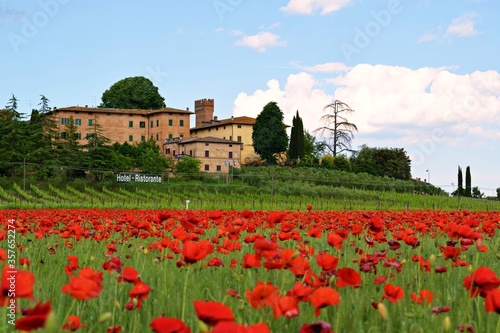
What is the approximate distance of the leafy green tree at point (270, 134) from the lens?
2926 inches

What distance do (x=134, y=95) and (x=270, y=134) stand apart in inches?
1235

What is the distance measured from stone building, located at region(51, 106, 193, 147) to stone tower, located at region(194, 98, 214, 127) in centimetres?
Result: 992

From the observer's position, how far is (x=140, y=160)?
69.8 metres

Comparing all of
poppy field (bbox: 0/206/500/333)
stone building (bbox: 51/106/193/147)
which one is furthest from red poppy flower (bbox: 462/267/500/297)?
stone building (bbox: 51/106/193/147)

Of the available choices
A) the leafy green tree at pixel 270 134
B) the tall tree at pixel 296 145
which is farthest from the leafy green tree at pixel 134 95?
the tall tree at pixel 296 145

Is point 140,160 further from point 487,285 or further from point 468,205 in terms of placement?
point 487,285

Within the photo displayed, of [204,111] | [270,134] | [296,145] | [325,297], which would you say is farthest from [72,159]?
[325,297]

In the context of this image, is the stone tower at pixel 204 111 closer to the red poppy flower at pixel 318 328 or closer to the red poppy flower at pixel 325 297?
the red poppy flower at pixel 325 297

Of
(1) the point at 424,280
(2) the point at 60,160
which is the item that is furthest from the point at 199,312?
(2) the point at 60,160

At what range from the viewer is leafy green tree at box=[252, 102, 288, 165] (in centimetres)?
7431

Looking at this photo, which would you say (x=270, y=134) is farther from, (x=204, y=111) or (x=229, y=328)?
(x=229, y=328)

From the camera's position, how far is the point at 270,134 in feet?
244

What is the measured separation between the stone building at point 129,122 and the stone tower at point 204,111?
32.5ft

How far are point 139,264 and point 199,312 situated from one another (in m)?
3.45
